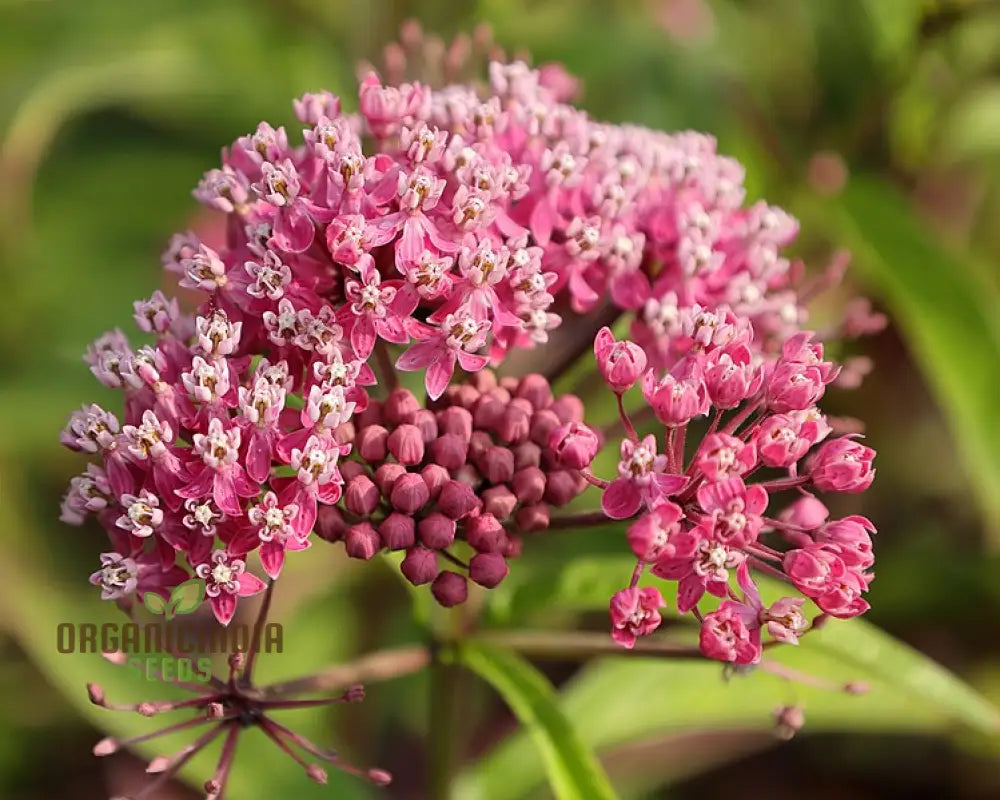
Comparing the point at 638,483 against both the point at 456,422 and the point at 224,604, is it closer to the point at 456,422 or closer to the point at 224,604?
the point at 456,422

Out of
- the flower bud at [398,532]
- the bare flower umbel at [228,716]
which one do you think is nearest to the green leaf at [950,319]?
the flower bud at [398,532]

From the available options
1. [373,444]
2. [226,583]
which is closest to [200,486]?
[226,583]

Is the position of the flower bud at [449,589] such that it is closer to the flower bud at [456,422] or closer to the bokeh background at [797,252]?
the flower bud at [456,422]

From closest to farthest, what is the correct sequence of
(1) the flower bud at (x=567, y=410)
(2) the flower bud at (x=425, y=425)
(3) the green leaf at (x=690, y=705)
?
1. (2) the flower bud at (x=425, y=425)
2. (1) the flower bud at (x=567, y=410)
3. (3) the green leaf at (x=690, y=705)

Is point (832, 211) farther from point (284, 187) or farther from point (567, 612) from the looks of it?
point (284, 187)

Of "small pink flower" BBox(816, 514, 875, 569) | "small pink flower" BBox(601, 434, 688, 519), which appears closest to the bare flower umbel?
"small pink flower" BBox(601, 434, 688, 519)
